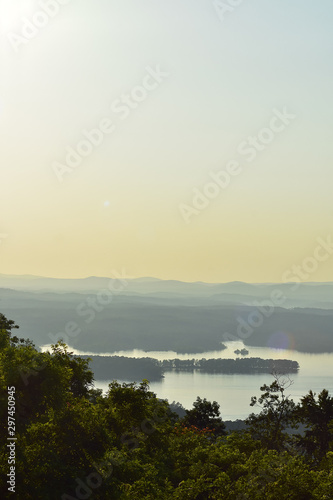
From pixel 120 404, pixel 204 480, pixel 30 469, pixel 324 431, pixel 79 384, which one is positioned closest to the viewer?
pixel 30 469

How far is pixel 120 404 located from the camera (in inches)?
1051

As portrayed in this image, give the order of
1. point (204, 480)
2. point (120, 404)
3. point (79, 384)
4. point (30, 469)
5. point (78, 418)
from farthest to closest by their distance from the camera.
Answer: point (79, 384), point (120, 404), point (204, 480), point (78, 418), point (30, 469)

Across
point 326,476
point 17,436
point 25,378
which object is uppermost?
point 25,378

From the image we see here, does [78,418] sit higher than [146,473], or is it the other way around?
[78,418]

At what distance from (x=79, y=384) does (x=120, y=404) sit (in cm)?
827

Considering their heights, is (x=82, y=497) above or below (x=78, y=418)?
below

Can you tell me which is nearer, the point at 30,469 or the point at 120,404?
the point at 30,469

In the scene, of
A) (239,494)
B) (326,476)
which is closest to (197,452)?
(239,494)

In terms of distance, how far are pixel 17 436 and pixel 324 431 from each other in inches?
1113

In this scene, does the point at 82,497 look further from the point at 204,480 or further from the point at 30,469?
the point at 204,480

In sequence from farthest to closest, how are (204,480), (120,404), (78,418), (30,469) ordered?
(120,404), (204,480), (78,418), (30,469)

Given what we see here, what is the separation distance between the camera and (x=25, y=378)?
19.6m

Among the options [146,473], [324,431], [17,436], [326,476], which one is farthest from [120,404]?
[324,431]

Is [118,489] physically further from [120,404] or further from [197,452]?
[197,452]
